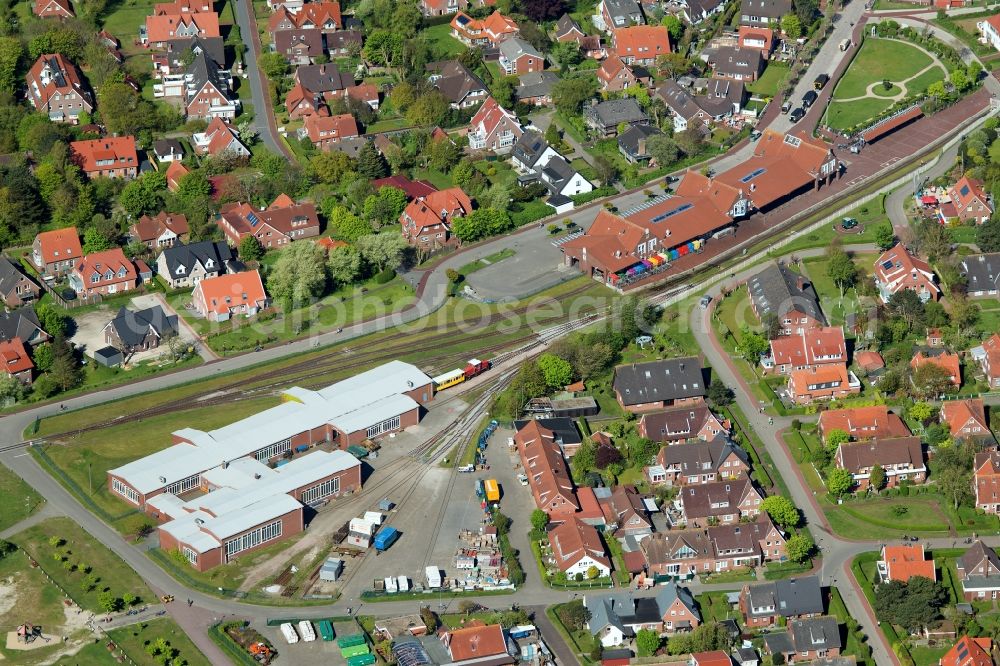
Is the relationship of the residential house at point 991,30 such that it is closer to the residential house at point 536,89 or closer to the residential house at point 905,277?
the residential house at point 536,89

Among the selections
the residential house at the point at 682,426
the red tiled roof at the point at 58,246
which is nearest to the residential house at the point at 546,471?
the residential house at the point at 682,426

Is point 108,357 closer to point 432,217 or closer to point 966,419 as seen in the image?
point 432,217

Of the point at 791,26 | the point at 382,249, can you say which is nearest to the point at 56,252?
the point at 382,249

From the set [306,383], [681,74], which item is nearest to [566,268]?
[306,383]

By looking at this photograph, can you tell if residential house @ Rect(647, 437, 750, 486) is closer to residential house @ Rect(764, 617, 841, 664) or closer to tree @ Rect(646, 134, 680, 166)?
residential house @ Rect(764, 617, 841, 664)

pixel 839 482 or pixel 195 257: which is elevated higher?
pixel 195 257

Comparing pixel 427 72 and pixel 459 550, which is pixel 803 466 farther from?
pixel 427 72
